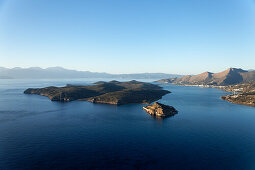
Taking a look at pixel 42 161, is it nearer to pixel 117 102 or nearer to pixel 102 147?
pixel 102 147

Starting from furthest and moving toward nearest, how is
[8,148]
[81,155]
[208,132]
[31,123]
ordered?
1. [31,123]
2. [208,132]
3. [8,148]
4. [81,155]

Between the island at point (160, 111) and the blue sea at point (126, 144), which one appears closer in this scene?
the blue sea at point (126, 144)

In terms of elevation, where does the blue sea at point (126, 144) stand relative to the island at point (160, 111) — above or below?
below

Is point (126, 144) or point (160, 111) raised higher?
point (160, 111)

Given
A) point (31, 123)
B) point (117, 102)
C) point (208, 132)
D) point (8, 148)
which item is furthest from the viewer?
A: point (117, 102)

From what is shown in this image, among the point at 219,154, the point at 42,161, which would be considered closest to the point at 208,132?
the point at 219,154

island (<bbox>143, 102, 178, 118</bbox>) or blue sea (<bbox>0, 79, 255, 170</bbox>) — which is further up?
island (<bbox>143, 102, 178, 118</bbox>)

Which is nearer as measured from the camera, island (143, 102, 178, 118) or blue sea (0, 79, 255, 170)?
blue sea (0, 79, 255, 170)

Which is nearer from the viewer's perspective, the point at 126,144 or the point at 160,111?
the point at 126,144

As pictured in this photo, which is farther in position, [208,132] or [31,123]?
[31,123]
